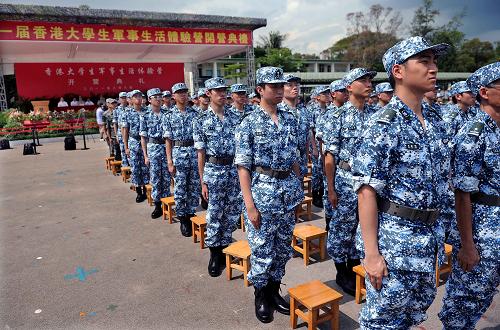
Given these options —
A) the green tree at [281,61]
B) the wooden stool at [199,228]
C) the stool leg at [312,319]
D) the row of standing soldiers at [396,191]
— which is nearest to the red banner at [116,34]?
the wooden stool at [199,228]

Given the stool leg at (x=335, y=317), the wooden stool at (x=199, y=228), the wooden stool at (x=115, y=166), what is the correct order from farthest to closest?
1. the wooden stool at (x=115, y=166)
2. the wooden stool at (x=199, y=228)
3. the stool leg at (x=335, y=317)

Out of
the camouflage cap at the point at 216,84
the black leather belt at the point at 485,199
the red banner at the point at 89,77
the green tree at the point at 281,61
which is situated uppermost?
the green tree at the point at 281,61

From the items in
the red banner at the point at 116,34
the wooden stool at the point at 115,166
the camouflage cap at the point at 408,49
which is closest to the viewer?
the camouflage cap at the point at 408,49

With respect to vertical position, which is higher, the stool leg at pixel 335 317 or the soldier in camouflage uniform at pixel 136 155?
the soldier in camouflage uniform at pixel 136 155

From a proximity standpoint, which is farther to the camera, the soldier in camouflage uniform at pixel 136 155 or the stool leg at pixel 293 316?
the soldier in camouflage uniform at pixel 136 155

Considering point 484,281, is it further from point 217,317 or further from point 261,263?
point 217,317

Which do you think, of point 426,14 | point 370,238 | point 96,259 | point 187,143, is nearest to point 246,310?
point 370,238

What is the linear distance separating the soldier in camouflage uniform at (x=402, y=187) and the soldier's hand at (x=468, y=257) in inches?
18.3

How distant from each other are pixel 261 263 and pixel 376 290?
1.33 m

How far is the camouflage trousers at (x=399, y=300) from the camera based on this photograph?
76.5 inches

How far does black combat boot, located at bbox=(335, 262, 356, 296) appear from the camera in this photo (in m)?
3.61

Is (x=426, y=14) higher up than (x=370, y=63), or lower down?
higher up

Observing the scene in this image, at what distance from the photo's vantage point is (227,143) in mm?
4418

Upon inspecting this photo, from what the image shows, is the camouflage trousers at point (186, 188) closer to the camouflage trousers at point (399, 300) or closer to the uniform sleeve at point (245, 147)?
the uniform sleeve at point (245, 147)
